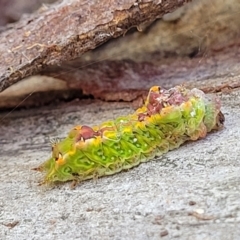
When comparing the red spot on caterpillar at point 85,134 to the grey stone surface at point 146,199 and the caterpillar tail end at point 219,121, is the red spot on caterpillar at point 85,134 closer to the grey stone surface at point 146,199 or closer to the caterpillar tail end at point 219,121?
the grey stone surface at point 146,199

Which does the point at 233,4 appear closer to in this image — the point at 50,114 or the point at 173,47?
the point at 173,47

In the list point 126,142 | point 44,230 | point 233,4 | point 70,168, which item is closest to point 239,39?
point 233,4

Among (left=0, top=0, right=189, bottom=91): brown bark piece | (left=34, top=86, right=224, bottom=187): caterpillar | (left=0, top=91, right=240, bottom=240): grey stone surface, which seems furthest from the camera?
(left=0, top=0, right=189, bottom=91): brown bark piece

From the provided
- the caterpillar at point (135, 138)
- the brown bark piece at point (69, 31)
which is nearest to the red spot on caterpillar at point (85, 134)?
the caterpillar at point (135, 138)

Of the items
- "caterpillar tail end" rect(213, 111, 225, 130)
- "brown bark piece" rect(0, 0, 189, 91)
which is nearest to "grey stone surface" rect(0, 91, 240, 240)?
"caterpillar tail end" rect(213, 111, 225, 130)

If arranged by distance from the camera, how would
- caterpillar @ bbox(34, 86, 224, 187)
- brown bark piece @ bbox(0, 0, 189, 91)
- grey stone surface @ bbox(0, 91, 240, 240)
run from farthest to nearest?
brown bark piece @ bbox(0, 0, 189, 91) → caterpillar @ bbox(34, 86, 224, 187) → grey stone surface @ bbox(0, 91, 240, 240)

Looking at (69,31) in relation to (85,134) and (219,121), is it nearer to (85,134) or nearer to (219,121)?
(85,134)

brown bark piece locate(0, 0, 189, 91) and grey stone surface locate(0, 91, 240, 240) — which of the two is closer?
grey stone surface locate(0, 91, 240, 240)

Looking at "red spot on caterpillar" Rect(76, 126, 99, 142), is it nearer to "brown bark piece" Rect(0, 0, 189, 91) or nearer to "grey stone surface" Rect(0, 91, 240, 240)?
"grey stone surface" Rect(0, 91, 240, 240)

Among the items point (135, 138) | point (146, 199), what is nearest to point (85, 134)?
point (135, 138)
